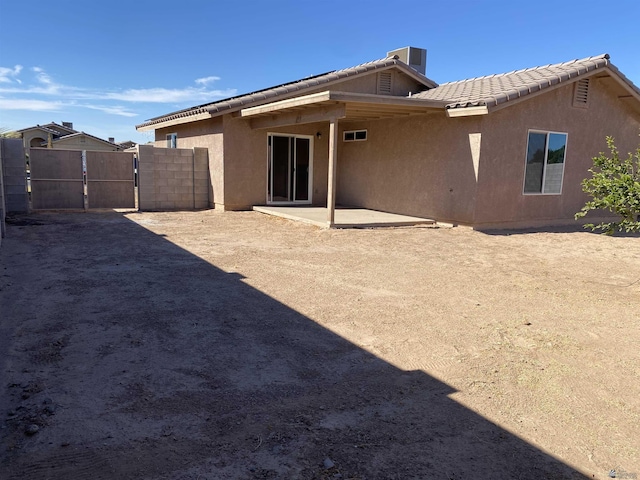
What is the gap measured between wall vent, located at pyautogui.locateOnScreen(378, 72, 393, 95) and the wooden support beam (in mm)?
3818

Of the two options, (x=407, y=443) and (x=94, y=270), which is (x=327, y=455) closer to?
(x=407, y=443)

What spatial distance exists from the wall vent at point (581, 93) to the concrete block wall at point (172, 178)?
1086 centimetres

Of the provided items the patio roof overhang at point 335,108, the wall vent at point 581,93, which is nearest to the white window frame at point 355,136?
the patio roof overhang at point 335,108

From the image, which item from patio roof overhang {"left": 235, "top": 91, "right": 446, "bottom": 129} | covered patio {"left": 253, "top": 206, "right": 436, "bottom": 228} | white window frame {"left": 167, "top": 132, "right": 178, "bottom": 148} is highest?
patio roof overhang {"left": 235, "top": 91, "right": 446, "bottom": 129}

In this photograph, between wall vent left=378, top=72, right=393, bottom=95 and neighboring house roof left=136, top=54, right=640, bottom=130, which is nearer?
neighboring house roof left=136, top=54, right=640, bottom=130

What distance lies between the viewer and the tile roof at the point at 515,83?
35.7 ft

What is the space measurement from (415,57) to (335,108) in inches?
312

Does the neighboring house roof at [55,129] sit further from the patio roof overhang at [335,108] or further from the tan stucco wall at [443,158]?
the patio roof overhang at [335,108]

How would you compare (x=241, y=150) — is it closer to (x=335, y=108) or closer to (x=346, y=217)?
(x=346, y=217)

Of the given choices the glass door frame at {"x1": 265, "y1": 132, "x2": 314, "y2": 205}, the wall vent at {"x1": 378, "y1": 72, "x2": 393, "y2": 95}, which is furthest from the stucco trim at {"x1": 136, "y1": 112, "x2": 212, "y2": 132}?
the wall vent at {"x1": 378, "y1": 72, "x2": 393, "y2": 95}

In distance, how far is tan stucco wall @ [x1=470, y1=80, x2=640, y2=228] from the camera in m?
11.6

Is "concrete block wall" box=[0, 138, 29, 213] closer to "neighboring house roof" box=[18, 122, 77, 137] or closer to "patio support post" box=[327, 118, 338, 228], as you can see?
"patio support post" box=[327, 118, 338, 228]

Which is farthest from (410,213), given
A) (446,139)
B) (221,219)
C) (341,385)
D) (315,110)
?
(341,385)

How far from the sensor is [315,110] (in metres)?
11.7
